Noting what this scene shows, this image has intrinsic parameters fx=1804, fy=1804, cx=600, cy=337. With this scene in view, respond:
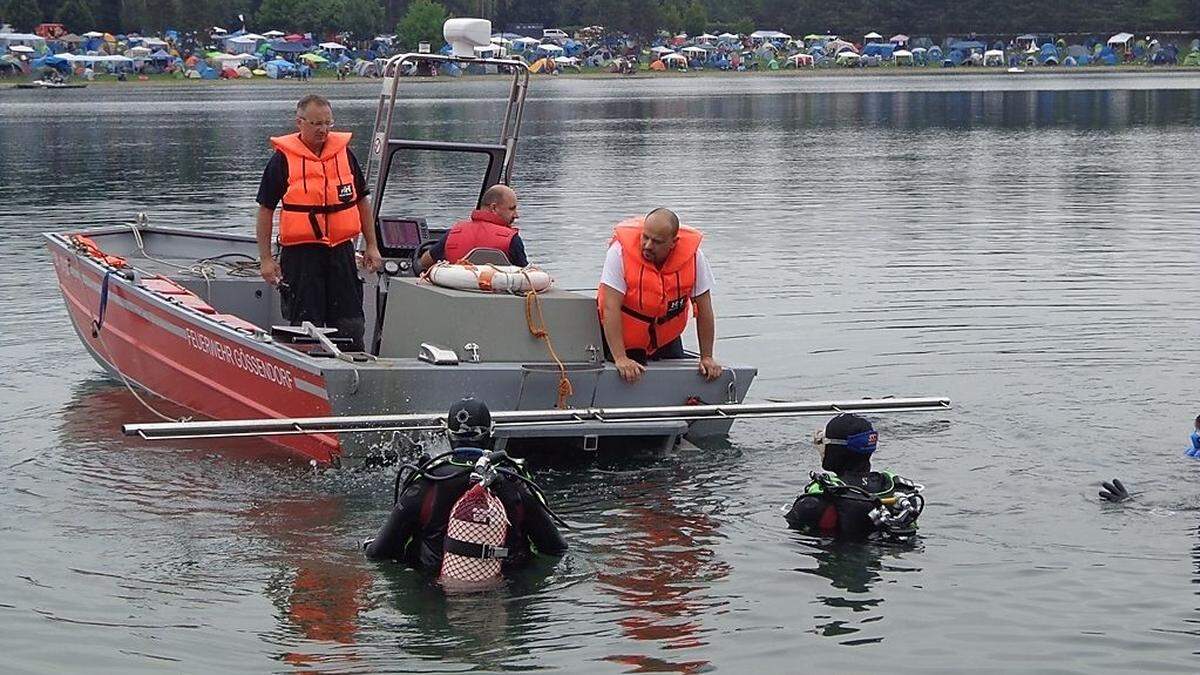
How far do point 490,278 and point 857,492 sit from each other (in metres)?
2.60

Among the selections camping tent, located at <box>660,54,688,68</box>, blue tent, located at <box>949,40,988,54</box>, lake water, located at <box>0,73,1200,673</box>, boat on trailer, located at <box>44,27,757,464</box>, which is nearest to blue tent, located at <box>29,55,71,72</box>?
camping tent, located at <box>660,54,688,68</box>

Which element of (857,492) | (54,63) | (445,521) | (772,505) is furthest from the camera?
→ (54,63)

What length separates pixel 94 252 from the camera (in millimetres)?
12266

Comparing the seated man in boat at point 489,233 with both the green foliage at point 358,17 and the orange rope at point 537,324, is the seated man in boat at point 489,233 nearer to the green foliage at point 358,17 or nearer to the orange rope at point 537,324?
the orange rope at point 537,324

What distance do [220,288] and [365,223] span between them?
1.64m

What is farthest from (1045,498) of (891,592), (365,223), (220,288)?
(220,288)

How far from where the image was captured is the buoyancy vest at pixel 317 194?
410 inches

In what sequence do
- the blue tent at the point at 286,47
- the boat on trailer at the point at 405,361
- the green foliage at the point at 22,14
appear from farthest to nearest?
the green foliage at the point at 22,14 < the blue tent at the point at 286,47 < the boat on trailer at the point at 405,361

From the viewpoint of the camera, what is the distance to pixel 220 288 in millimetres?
11961

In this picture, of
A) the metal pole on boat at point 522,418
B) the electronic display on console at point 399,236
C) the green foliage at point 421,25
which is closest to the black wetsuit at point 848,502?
the metal pole on boat at point 522,418

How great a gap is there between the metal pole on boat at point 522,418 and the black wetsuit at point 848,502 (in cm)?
104

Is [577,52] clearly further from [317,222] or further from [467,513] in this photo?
[467,513]

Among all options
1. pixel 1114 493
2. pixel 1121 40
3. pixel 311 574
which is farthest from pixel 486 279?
pixel 1121 40

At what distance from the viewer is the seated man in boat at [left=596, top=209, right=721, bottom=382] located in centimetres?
962
